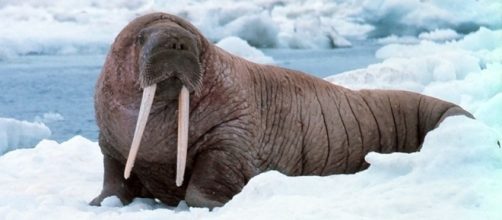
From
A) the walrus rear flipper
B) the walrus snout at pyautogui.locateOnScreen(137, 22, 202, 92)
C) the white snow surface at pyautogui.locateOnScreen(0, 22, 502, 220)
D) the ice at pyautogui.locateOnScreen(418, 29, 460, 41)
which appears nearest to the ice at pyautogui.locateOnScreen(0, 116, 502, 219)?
the white snow surface at pyautogui.locateOnScreen(0, 22, 502, 220)

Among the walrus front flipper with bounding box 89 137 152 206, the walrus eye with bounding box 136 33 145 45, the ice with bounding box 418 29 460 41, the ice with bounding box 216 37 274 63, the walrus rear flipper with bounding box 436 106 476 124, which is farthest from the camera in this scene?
the ice with bounding box 418 29 460 41

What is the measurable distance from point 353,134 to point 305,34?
72.8 feet

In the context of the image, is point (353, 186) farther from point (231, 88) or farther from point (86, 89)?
point (86, 89)

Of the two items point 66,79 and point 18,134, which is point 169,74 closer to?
point 18,134

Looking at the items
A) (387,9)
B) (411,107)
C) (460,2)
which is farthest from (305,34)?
(411,107)

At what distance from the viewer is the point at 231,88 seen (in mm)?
5594

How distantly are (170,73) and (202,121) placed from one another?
55 cm

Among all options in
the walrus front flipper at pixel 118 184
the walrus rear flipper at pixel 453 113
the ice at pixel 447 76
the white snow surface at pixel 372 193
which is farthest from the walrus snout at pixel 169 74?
→ the ice at pixel 447 76

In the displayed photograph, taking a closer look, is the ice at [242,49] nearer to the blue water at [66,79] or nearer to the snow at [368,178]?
the blue water at [66,79]

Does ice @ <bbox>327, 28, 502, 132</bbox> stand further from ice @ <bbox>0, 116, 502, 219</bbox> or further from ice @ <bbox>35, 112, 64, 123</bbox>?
ice @ <bbox>35, 112, 64, 123</bbox>

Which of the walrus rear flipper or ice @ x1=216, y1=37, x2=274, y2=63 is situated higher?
the walrus rear flipper

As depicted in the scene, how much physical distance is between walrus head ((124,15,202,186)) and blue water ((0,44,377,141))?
13802 mm

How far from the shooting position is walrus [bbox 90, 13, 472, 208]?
5078mm

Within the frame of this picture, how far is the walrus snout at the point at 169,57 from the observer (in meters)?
4.97
